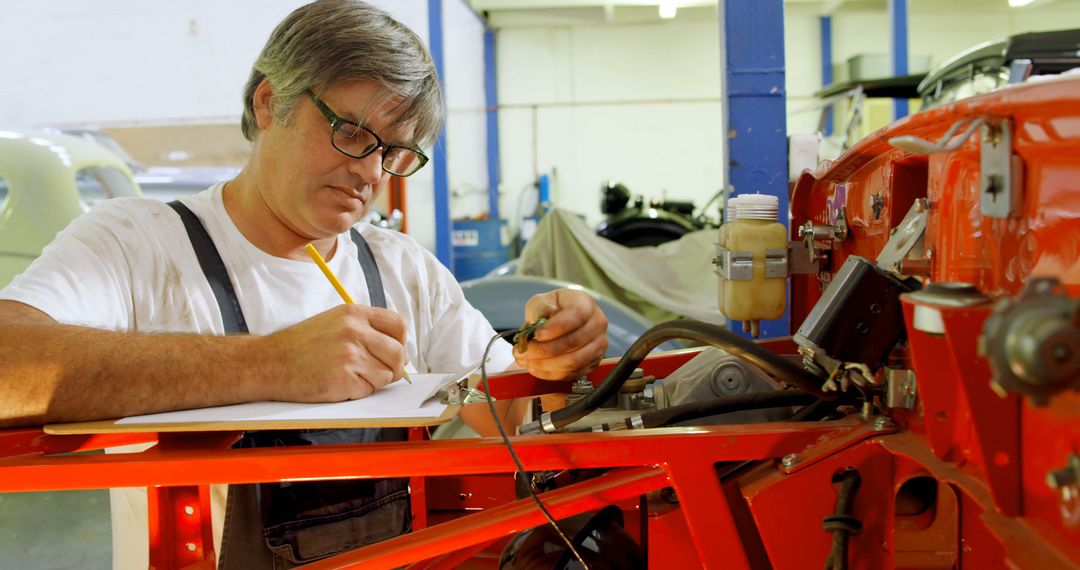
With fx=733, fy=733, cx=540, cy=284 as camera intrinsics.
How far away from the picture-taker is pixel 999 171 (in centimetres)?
74

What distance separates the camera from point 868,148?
108 centimetres

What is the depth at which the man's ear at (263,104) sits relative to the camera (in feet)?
5.15

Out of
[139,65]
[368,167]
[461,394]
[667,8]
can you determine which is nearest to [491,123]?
[667,8]

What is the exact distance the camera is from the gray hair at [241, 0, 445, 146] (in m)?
1.44

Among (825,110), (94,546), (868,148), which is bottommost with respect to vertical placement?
(94,546)

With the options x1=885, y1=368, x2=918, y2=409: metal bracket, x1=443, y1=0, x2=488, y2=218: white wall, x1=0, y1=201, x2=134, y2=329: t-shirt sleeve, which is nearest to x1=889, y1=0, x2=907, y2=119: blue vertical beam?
x1=443, y1=0, x2=488, y2=218: white wall

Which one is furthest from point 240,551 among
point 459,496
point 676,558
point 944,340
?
point 944,340

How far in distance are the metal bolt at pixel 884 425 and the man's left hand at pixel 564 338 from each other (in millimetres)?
557

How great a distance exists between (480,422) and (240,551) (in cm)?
59

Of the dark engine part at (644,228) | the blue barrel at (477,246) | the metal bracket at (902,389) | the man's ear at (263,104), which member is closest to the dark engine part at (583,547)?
the metal bracket at (902,389)

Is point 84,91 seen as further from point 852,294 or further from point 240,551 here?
point 852,294

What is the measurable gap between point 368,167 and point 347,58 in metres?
0.22

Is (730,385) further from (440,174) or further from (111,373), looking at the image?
(440,174)

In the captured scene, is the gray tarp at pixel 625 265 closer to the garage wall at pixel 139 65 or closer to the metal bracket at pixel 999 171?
the garage wall at pixel 139 65
